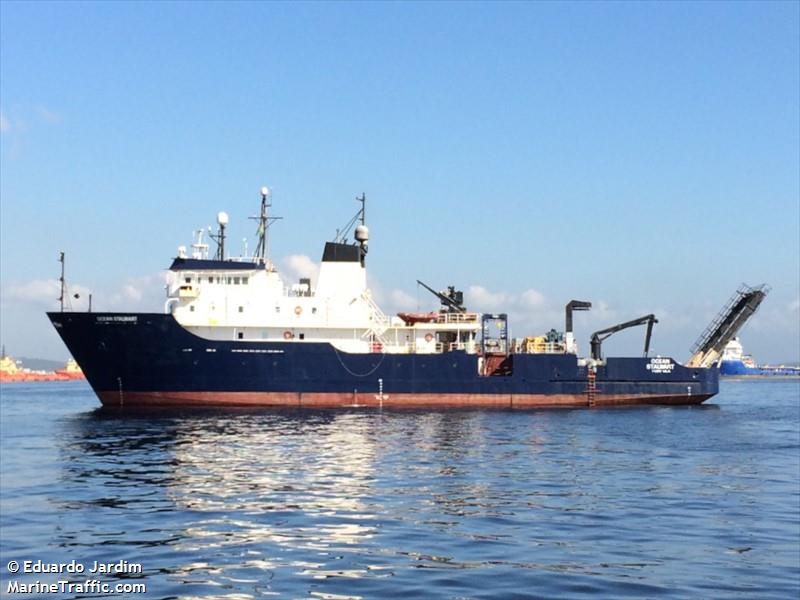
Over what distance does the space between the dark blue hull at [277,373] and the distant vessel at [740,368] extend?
8284cm

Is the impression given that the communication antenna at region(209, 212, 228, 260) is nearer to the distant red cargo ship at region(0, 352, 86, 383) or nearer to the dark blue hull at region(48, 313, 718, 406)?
the dark blue hull at region(48, 313, 718, 406)

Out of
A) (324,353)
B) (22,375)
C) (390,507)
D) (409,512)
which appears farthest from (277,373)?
(22,375)

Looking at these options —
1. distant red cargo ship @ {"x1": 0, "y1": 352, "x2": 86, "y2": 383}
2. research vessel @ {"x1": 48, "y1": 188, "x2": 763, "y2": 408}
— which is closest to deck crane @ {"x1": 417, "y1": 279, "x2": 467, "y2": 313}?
research vessel @ {"x1": 48, "y1": 188, "x2": 763, "y2": 408}

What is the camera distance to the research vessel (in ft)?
119

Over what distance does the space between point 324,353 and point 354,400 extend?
8.86 ft

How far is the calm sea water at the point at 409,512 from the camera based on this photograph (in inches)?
402

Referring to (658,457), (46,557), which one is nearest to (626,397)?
(658,457)

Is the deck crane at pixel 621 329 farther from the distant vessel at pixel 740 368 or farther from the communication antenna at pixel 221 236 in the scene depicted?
the distant vessel at pixel 740 368

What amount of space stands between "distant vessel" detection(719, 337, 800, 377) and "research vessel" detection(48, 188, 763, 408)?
78769mm

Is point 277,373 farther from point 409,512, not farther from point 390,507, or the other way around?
point 409,512

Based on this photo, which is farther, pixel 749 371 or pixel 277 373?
pixel 749 371

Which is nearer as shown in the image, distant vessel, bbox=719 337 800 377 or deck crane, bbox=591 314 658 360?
deck crane, bbox=591 314 658 360

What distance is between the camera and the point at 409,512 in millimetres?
14289

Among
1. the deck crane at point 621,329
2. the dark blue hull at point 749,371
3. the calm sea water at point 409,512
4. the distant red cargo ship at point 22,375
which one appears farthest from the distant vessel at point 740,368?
the distant red cargo ship at point 22,375
